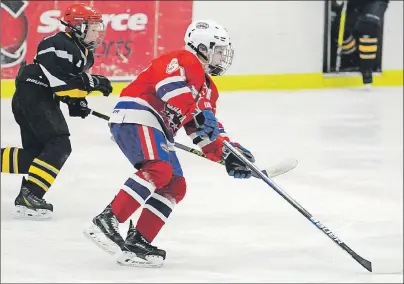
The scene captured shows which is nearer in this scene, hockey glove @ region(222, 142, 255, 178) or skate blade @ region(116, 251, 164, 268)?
hockey glove @ region(222, 142, 255, 178)

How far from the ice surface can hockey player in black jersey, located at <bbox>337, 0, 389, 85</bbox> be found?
664mm

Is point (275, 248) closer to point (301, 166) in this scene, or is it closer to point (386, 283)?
point (386, 283)

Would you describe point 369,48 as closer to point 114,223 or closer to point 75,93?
point 114,223

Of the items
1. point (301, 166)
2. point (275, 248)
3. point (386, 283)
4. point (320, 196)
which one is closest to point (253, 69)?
point (301, 166)

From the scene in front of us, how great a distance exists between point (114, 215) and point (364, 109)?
11.6ft

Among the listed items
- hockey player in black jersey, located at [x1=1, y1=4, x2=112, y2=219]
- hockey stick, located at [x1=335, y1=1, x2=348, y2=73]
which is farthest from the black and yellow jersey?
hockey stick, located at [x1=335, y1=1, x2=348, y2=73]

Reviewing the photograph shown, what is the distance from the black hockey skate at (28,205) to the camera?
124 inches

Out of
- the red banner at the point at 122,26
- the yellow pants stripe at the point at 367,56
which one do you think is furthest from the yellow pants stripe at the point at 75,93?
the yellow pants stripe at the point at 367,56

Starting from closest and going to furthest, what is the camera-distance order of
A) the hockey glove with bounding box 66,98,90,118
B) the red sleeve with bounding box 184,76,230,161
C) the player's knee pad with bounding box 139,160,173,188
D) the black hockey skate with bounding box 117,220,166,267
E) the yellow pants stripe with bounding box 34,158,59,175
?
the hockey glove with bounding box 66,98,90,118
the player's knee pad with bounding box 139,160,173,188
the red sleeve with bounding box 184,76,230,161
the black hockey skate with bounding box 117,220,166,267
the yellow pants stripe with bounding box 34,158,59,175

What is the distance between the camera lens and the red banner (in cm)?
589

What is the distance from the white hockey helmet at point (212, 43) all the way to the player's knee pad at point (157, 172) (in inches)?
12.1

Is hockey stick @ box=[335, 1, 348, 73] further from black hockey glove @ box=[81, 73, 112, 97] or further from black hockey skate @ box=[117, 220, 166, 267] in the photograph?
black hockey glove @ box=[81, 73, 112, 97]

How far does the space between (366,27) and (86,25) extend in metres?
4.55

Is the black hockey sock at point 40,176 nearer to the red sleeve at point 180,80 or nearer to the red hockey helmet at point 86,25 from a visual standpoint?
the red sleeve at point 180,80
